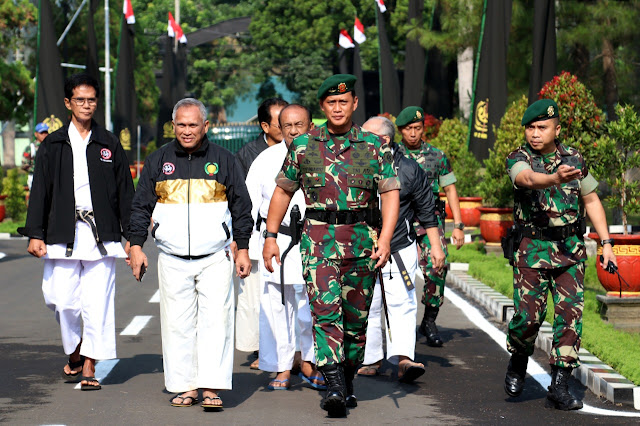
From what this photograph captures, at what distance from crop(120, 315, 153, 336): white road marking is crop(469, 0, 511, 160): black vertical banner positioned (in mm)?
10773

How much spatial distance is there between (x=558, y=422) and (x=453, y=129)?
1988cm

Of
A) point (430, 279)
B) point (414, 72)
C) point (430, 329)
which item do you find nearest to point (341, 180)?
point (430, 279)

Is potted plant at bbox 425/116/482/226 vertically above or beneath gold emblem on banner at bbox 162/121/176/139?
beneath

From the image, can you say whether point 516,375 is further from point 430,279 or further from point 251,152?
point 251,152

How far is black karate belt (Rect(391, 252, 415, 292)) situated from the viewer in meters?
8.88

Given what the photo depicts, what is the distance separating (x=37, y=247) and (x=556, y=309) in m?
3.54

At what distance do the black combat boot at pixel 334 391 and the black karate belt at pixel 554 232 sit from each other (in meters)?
1.59

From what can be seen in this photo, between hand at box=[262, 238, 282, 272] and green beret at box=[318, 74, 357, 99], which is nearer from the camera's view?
green beret at box=[318, 74, 357, 99]

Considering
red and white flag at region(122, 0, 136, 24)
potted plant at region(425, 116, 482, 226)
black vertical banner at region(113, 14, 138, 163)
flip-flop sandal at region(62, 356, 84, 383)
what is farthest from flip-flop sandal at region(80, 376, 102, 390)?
red and white flag at region(122, 0, 136, 24)

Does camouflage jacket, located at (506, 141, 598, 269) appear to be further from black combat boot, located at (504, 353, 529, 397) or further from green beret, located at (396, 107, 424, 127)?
green beret, located at (396, 107, 424, 127)

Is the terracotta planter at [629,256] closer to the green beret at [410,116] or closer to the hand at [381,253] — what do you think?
the green beret at [410,116]

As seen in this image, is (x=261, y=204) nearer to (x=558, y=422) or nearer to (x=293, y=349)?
(x=293, y=349)

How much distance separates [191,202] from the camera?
7625mm

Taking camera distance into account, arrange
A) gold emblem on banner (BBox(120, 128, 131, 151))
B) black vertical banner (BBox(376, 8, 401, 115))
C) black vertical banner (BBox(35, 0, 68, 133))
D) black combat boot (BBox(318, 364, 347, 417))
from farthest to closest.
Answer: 1. gold emblem on banner (BBox(120, 128, 131, 151))
2. black vertical banner (BBox(376, 8, 401, 115))
3. black vertical banner (BBox(35, 0, 68, 133))
4. black combat boot (BBox(318, 364, 347, 417))
